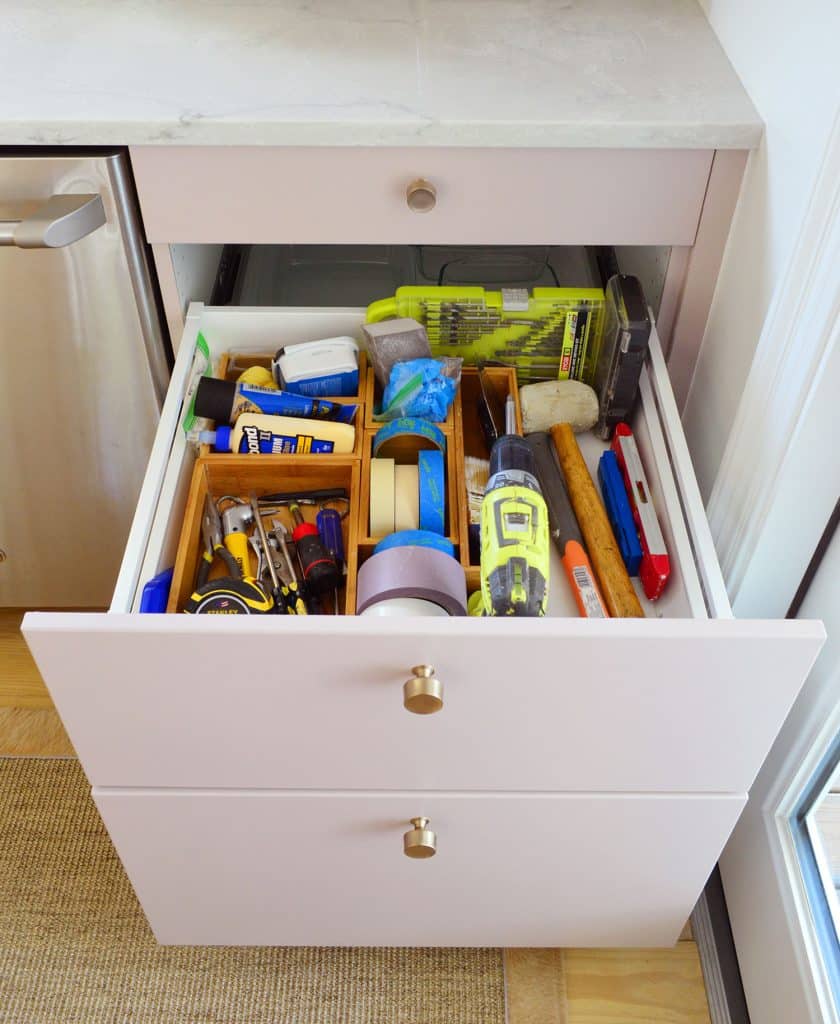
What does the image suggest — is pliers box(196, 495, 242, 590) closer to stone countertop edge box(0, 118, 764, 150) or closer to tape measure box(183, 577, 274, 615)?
tape measure box(183, 577, 274, 615)

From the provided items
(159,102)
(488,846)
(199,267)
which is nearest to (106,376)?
(199,267)

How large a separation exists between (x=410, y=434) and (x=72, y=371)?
0.41 metres

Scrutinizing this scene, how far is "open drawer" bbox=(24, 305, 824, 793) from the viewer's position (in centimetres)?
68

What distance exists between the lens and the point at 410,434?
95cm

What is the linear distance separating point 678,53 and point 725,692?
0.66m

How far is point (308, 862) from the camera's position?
0.92 metres


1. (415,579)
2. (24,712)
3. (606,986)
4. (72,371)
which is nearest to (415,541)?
(415,579)

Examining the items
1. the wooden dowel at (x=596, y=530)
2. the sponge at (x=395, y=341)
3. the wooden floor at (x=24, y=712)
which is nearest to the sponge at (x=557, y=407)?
the wooden dowel at (x=596, y=530)

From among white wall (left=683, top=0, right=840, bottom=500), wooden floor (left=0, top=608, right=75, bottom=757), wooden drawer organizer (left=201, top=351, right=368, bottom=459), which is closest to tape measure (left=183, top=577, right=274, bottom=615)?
wooden drawer organizer (left=201, top=351, right=368, bottom=459)

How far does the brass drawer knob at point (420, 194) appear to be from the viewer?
3.06ft

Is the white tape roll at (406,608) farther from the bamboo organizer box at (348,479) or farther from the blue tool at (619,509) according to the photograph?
the blue tool at (619,509)

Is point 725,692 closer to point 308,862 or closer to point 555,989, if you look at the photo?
point 308,862

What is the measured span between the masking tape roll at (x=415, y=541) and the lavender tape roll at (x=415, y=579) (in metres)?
0.02

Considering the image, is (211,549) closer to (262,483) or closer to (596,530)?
(262,483)
